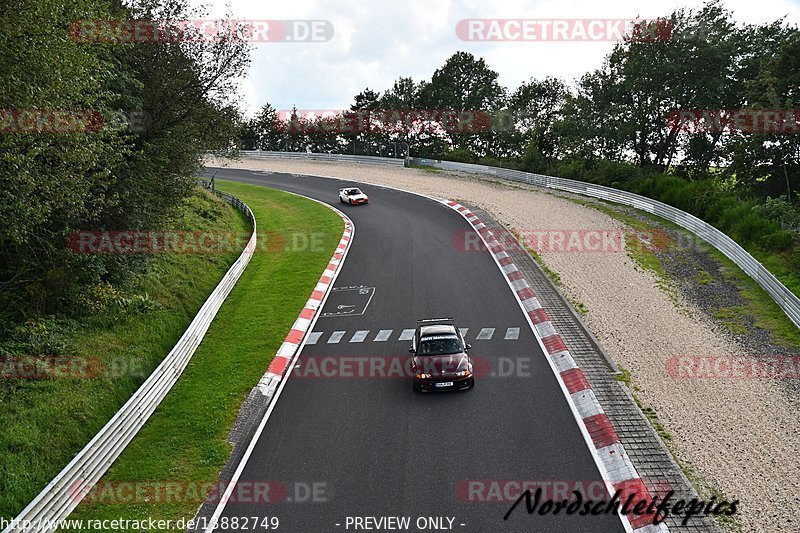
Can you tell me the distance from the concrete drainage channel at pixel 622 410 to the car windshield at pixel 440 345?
3.80m

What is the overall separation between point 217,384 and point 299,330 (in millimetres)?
3839

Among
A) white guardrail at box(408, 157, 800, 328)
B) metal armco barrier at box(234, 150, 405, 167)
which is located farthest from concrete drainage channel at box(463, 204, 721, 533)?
metal armco barrier at box(234, 150, 405, 167)

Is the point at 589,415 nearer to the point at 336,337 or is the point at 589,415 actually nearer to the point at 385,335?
the point at 385,335

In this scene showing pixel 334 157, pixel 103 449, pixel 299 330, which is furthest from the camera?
pixel 334 157

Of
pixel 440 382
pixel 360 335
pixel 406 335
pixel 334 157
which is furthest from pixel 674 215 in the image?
pixel 334 157

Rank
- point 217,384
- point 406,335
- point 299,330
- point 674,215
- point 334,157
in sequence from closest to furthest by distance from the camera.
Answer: point 217,384 → point 406,335 → point 299,330 → point 674,215 → point 334,157

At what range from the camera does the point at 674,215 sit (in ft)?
99.1

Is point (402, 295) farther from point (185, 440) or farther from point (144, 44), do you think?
point (144, 44)

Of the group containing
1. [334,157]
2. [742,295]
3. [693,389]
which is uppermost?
[334,157]

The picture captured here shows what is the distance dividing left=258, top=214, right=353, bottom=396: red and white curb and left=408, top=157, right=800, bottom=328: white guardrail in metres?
16.7

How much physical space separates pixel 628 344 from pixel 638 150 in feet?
107

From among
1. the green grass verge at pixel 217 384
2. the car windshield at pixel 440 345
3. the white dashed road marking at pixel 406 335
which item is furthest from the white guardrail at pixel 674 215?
the green grass verge at pixel 217 384

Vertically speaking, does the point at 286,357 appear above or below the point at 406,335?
below

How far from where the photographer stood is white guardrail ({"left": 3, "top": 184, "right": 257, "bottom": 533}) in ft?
32.5
